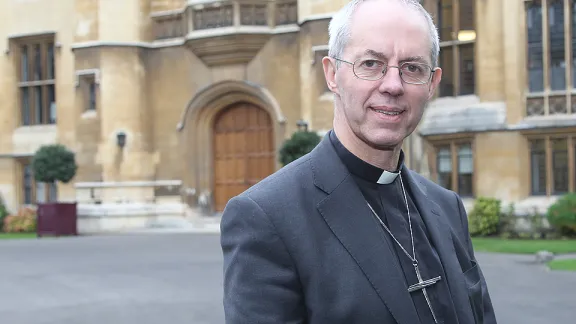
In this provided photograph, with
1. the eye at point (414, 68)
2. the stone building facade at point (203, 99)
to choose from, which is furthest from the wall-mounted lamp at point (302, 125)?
the eye at point (414, 68)

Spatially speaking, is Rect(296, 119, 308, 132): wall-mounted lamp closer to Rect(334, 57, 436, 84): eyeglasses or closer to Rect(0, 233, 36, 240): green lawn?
Rect(0, 233, 36, 240): green lawn

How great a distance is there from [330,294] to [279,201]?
24cm

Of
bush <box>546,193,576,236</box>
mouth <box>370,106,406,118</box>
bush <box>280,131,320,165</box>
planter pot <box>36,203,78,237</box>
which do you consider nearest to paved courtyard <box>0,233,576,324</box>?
bush <box>280,131,320,165</box>

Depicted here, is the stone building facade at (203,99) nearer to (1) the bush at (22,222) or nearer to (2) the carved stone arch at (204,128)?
(2) the carved stone arch at (204,128)

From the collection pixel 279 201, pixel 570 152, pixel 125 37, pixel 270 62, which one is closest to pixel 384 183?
pixel 279 201

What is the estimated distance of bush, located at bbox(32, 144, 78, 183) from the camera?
1769cm

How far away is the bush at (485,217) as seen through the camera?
15086 millimetres

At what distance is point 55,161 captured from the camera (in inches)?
699

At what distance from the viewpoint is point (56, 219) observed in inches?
697

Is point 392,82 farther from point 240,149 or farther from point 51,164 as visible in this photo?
point 240,149

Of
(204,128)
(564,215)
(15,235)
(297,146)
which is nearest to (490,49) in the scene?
(564,215)

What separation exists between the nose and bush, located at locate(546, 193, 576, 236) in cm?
1308

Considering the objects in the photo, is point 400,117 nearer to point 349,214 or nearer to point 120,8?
point 349,214

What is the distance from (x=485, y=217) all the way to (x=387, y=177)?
44.7ft
